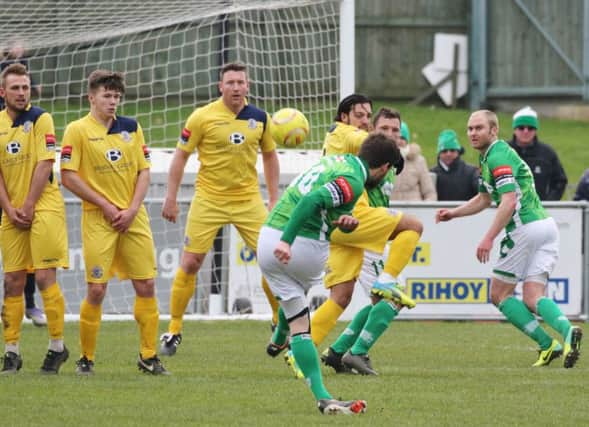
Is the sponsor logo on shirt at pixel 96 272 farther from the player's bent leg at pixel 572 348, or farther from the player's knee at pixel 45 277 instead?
the player's bent leg at pixel 572 348

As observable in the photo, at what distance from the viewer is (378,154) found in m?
8.12

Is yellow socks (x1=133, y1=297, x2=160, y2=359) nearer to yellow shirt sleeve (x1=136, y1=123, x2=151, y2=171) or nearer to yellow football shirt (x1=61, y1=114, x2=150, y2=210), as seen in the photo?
yellow football shirt (x1=61, y1=114, x2=150, y2=210)

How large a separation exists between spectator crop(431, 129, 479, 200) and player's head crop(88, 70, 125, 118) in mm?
6689

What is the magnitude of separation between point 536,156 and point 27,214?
7017 mm

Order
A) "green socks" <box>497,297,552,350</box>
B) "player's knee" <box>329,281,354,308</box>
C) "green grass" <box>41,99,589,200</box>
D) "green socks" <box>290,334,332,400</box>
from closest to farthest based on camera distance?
1. "green socks" <box>290,334,332,400</box>
2. "player's knee" <box>329,281,354,308</box>
3. "green socks" <box>497,297,552,350</box>
4. "green grass" <box>41,99,589,200</box>

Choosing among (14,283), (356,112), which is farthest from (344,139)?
(14,283)

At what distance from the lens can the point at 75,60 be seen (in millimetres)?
23234

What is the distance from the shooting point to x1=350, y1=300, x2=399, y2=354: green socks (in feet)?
32.9

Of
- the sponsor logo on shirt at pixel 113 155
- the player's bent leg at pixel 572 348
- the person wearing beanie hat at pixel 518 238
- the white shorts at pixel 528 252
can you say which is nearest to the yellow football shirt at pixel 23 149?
the sponsor logo on shirt at pixel 113 155

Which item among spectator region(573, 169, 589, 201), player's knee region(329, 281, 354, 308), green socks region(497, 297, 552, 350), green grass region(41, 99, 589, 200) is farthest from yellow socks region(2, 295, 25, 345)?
green grass region(41, 99, 589, 200)

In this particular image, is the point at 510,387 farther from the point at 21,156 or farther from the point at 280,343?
the point at 21,156

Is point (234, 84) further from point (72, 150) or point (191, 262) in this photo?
point (72, 150)

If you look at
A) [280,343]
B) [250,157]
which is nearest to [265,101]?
[250,157]

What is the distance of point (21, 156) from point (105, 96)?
765mm
